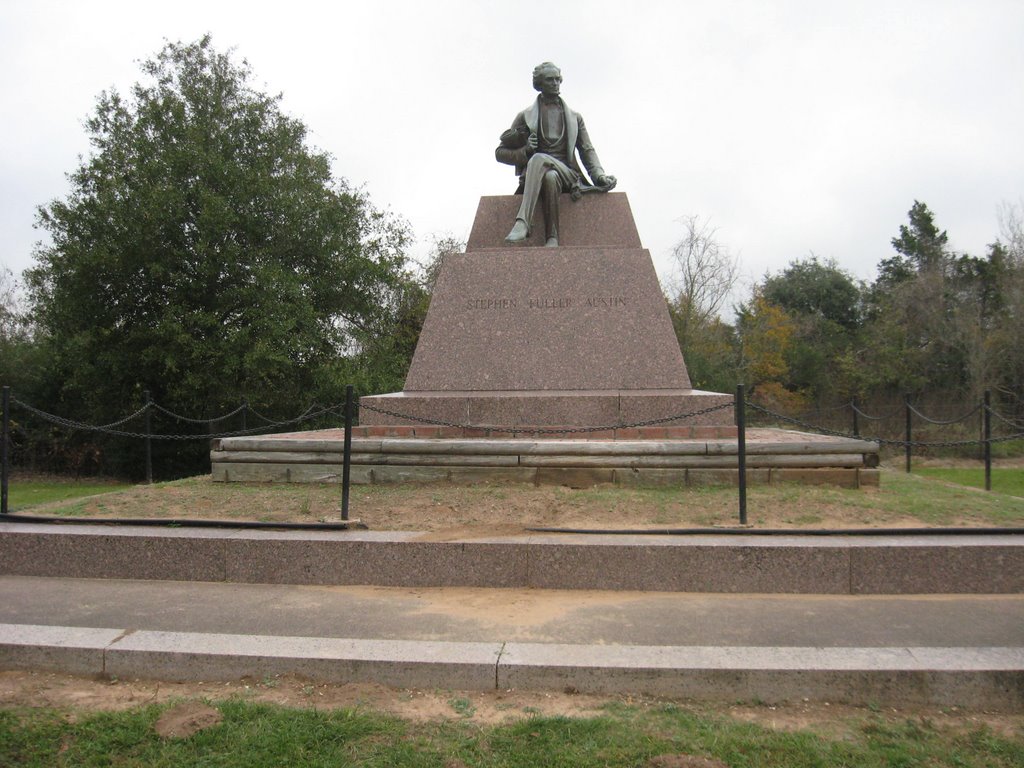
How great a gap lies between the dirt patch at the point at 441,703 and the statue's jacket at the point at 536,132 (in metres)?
6.51

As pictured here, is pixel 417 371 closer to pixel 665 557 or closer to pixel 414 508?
pixel 414 508

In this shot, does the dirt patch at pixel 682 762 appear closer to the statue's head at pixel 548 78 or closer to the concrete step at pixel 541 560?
the concrete step at pixel 541 560

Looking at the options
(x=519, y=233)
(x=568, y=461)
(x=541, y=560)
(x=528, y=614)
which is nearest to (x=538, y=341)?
(x=519, y=233)

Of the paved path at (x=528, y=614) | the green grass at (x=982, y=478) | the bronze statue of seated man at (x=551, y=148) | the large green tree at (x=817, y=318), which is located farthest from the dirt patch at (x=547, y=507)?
the large green tree at (x=817, y=318)

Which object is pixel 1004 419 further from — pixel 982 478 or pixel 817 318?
pixel 817 318

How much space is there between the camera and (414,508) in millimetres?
5188

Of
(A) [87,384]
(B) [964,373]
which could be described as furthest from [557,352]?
(B) [964,373]

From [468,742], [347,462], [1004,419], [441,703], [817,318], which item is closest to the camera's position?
[468,742]

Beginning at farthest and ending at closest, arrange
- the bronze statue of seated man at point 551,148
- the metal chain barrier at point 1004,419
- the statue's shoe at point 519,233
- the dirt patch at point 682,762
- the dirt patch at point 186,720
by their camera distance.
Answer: the metal chain barrier at point 1004,419 → the bronze statue of seated man at point 551,148 → the statue's shoe at point 519,233 → the dirt patch at point 186,720 → the dirt patch at point 682,762

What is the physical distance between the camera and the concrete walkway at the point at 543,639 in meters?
2.86

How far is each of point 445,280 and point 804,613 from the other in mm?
5009

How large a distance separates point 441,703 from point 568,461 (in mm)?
3046

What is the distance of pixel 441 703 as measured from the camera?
2.86m

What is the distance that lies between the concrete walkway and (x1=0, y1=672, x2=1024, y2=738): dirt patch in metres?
0.05
